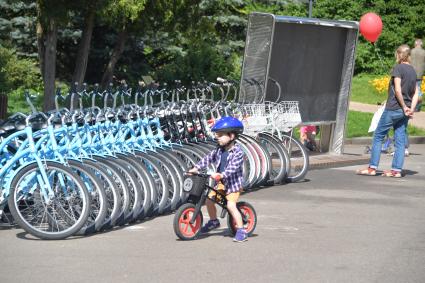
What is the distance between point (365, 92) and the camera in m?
29.7

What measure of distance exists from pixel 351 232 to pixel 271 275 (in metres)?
2.17

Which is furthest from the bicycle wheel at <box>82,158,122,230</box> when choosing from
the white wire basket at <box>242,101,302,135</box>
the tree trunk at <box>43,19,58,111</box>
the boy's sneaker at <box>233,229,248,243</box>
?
the tree trunk at <box>43,19,58,111</box>

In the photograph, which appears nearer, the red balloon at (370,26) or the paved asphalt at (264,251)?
the paved asphalt at (264,251)

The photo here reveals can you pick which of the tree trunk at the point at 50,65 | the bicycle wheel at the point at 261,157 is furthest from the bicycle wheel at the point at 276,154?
the tree trunk at the point at 50,65

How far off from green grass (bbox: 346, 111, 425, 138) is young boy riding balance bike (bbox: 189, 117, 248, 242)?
1082 centimetres

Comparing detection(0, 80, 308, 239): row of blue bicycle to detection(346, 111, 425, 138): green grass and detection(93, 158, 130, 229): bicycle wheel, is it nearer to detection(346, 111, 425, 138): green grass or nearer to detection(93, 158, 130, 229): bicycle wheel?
detection(93, 158, 130, 229): bicycle wheel

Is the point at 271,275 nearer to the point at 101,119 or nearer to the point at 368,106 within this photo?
the point at 101,119

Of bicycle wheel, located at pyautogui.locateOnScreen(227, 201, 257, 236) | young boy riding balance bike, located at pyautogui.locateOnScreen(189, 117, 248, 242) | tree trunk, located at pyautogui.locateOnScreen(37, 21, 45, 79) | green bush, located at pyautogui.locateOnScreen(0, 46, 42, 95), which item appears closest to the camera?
young boy riding balance bike, located at pyautogui.locateOnScreen(189, 117, 248, 242)

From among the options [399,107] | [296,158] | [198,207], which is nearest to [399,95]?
[399,107]

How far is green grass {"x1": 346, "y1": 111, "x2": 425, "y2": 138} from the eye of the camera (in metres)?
20.2

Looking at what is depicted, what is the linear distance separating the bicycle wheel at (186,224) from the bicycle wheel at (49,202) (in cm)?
75

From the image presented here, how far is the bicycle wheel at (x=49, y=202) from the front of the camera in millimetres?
8688

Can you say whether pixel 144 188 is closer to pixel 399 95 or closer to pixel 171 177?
pixel 171 177

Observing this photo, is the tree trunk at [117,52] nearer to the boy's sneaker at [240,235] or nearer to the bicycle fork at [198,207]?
the bicycle fork at [198,207]
